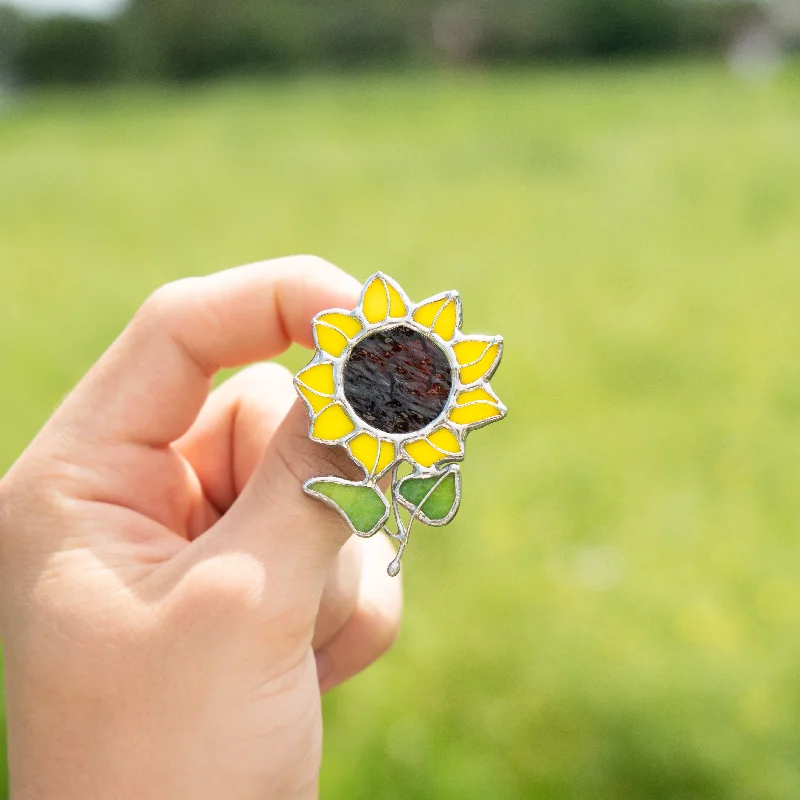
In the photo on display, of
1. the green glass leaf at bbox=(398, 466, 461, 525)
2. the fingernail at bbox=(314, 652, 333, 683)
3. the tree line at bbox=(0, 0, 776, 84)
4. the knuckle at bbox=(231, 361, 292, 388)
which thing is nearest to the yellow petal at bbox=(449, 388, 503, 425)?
the green glass leaf at bbox=(398, 466, 461, 525)

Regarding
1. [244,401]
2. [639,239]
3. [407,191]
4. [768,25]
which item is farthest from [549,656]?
[768,25]

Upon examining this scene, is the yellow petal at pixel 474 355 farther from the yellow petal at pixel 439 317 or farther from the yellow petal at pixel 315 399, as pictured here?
the yellow petal at pixel 315 399

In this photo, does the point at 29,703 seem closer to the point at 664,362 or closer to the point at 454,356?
the point at 454,356

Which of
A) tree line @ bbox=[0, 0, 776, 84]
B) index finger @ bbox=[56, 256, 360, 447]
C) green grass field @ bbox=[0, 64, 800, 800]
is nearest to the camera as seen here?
index finger @ bbox=[56, 256, 360, 447]

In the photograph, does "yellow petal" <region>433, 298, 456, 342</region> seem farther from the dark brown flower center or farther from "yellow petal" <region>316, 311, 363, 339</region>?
"yellow petal" <region>316, 311, 363, 339</region>

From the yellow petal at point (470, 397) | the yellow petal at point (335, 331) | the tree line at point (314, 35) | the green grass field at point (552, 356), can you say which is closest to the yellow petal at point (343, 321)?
the yellow petal at point (335, 331)
